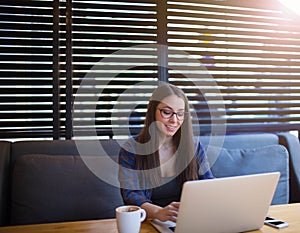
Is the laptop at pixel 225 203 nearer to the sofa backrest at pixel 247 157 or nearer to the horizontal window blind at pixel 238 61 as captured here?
the sofa backrest at pixel 247 157

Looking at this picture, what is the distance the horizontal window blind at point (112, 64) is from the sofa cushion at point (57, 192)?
330mm

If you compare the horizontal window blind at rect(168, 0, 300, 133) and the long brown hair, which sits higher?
the horizontal window blind at rect(168, 0, 300, 133)

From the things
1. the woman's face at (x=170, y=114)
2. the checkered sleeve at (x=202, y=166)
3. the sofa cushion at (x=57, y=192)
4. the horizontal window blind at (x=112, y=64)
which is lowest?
the sofa cushion at (x=57, y=192)

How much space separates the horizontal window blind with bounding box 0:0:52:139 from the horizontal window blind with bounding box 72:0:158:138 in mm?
161

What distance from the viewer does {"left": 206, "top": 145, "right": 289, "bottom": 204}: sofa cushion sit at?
5.87ft

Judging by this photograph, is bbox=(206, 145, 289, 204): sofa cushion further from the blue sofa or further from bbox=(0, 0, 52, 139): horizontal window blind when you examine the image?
bbox=(0, 0, 52, 139): horizontal window blind

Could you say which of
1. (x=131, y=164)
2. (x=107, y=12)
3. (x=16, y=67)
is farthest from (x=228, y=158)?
(x=16, y=67)

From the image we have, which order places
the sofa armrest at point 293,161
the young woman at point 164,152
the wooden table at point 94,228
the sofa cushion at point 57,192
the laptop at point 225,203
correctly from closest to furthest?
the laptop at point 225,203 → the wooden table at point 94,228 → the young woman at point 164,152 → the sofa cushion at point 57,192 → the sofa armrest at point 293,161

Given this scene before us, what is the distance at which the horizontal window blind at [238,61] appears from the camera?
202 cm

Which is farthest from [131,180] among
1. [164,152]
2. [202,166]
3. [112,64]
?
[112,64]

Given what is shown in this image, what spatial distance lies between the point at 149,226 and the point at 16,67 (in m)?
1.24

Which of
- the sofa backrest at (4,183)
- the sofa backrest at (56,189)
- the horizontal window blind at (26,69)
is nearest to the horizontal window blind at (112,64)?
the horizontal window blind at (26,69)

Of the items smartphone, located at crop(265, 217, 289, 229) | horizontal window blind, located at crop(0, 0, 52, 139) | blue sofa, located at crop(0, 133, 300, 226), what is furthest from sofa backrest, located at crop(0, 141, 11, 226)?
smartphone, located at crop(265, 217, 289, 229)

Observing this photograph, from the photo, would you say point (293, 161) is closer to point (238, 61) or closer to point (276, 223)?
point (238, 61)
